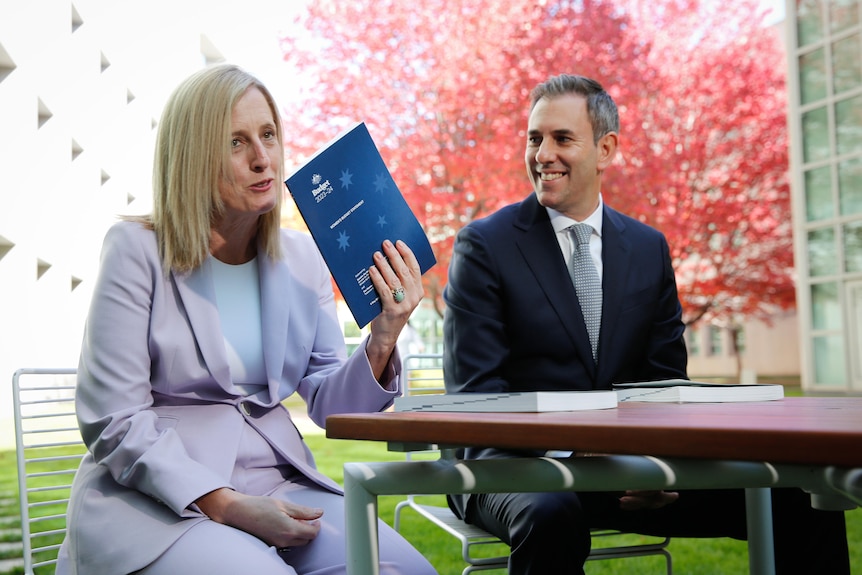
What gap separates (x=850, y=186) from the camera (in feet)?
36.4

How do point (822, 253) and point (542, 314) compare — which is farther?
point (822, 253)

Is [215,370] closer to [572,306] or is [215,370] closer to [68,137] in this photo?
[572,306]

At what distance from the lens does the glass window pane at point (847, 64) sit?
11.0 metres

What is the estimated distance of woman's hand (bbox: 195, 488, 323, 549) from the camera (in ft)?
5.39

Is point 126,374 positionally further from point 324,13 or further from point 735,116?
point 735,116

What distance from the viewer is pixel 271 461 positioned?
1.90 meters

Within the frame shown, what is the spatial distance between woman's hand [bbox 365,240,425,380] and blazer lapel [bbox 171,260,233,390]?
34 centimetres

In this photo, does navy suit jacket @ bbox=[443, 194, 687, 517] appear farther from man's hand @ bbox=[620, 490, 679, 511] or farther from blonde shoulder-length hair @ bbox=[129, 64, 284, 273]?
blonde shoulder-length hair @ bbox=[129, 64, 284, 273]

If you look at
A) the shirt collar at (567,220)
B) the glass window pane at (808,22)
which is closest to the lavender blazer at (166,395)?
the shirt collar at (567,220)

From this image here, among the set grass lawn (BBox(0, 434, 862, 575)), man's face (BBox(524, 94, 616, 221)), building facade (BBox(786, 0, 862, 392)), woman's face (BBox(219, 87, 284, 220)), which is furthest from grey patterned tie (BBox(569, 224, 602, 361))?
building facade (BBox(786, 0, 862, 392))

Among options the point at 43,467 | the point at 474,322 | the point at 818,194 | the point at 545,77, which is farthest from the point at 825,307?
the point at 474,322

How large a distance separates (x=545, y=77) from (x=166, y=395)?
394 inches

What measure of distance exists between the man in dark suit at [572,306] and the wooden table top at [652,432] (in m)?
0.91

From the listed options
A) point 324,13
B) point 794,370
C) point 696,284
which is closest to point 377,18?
point 324,13
